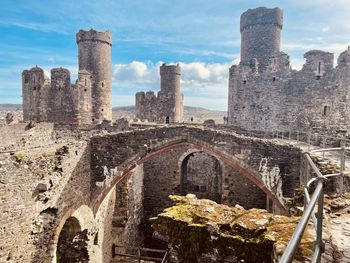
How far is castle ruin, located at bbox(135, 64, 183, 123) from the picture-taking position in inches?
1104

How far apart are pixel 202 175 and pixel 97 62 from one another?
1381 centimetres

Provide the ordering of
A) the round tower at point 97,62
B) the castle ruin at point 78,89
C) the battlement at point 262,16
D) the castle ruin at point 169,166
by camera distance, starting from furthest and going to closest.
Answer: the round tower at point 97,62 < the castle ruin at point 78,89 < the battlement at point 262,16 < the castle ruin at point 169,166

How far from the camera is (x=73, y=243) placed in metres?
9.19

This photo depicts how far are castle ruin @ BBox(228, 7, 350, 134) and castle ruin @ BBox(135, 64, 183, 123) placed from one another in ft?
29.5

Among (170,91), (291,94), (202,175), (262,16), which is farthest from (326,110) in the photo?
(170,91)

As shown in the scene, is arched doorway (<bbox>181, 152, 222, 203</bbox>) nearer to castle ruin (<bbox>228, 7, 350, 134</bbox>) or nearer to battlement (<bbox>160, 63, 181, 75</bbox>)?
castle ruin (<bbox>228, 7, 350, 134</bbox>)

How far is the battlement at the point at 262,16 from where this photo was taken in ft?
74.5

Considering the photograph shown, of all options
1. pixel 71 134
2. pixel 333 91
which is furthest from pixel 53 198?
pixel 333 91

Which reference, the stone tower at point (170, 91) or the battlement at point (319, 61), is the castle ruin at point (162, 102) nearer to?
the stone tower at point (170, 91)

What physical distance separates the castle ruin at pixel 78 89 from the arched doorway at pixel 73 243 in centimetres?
1544

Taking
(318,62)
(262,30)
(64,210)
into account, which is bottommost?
(64,210)

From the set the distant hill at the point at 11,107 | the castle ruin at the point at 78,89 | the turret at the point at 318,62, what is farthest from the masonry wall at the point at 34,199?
the distant hill at the point at 11,107

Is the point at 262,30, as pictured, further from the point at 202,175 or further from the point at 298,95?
the point at 202,175

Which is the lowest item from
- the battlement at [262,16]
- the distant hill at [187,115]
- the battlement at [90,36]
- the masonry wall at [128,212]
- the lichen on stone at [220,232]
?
the masonry wall at [128,212]
